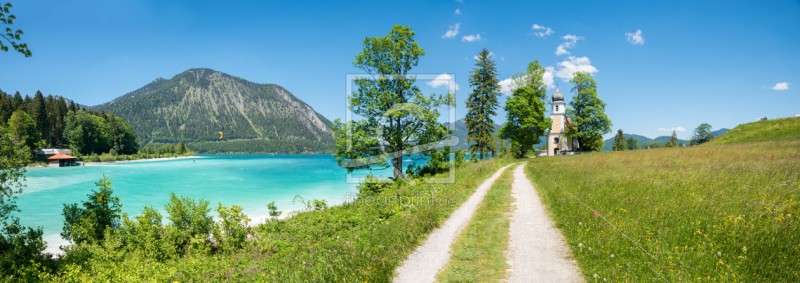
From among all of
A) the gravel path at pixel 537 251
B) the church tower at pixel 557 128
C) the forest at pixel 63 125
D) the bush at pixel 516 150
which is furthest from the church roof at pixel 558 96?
the forest at pixel 63 125

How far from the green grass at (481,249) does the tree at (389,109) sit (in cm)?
627

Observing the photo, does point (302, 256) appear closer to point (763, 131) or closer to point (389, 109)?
point (389, 109)

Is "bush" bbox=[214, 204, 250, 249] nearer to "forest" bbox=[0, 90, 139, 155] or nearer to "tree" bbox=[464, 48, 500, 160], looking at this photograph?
"tree" bbox=[464, 48, 500, 160]

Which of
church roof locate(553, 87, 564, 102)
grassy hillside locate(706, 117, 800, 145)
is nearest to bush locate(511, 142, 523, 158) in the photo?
church roof locate(553, 87, 564, 102)

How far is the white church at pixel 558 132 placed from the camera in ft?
152

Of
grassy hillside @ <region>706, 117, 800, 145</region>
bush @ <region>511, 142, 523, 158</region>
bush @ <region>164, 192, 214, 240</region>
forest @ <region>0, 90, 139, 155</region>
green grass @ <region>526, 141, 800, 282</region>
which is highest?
forest @ <region>0, 90, 139, 155</region>

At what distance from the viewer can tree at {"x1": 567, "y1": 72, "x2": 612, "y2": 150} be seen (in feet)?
128

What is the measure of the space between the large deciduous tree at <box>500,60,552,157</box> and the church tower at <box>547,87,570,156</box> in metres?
9.61

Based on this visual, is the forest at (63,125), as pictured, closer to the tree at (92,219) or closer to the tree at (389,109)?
the tree at (92,219)

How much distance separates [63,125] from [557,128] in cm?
12833

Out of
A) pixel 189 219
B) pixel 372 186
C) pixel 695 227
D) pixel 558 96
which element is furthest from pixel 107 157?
pixel 695 227

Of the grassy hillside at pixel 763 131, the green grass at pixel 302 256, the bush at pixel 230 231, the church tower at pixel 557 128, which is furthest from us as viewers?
the church tower at pixel 557 128

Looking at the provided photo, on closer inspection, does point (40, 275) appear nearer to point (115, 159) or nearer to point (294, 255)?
point (294, 255)

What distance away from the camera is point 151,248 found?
8.92 meters
